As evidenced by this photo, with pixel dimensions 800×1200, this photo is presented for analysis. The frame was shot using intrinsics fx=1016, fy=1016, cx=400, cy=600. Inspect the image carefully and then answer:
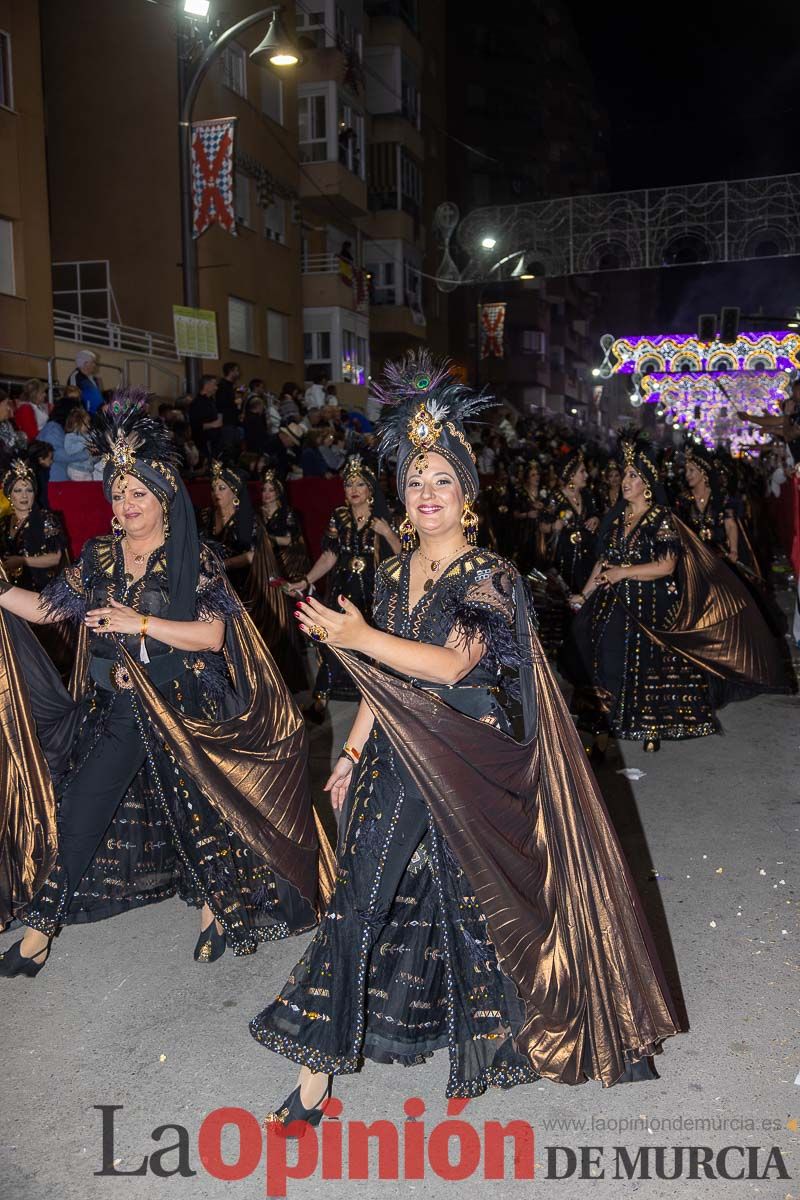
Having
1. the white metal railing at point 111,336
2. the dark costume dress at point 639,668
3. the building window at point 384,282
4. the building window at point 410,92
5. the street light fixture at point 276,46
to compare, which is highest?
the building window at point 410,92

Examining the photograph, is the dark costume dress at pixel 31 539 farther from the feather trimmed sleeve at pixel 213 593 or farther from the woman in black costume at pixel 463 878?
the woman in black costume at pixel 463 878

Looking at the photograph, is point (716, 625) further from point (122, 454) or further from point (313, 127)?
point (313, 127)

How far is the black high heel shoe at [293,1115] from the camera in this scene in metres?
3.04

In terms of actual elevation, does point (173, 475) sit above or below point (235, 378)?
below

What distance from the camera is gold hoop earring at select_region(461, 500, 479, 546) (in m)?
3.28

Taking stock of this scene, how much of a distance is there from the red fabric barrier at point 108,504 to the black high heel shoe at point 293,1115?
4486 mm

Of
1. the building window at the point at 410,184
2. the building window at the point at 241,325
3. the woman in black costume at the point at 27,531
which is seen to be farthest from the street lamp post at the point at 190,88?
the building window at the point at 410,184

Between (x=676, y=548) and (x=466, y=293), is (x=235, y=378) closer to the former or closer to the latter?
(x=676, y=548)

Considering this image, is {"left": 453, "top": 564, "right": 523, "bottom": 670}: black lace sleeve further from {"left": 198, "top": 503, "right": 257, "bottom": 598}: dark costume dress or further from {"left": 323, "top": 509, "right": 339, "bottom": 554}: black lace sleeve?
{"left": 198, "top": 503, "right": 257, "bottom": 598}: dark costume dress

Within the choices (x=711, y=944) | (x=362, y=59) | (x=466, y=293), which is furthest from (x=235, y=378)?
(x=466, y=293)

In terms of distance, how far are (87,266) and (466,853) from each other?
2064 centimetres

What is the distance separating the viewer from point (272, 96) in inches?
930

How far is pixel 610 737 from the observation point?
24.0 ft

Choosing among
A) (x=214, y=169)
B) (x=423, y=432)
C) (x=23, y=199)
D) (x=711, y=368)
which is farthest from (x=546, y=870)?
(x=711, y=368)
